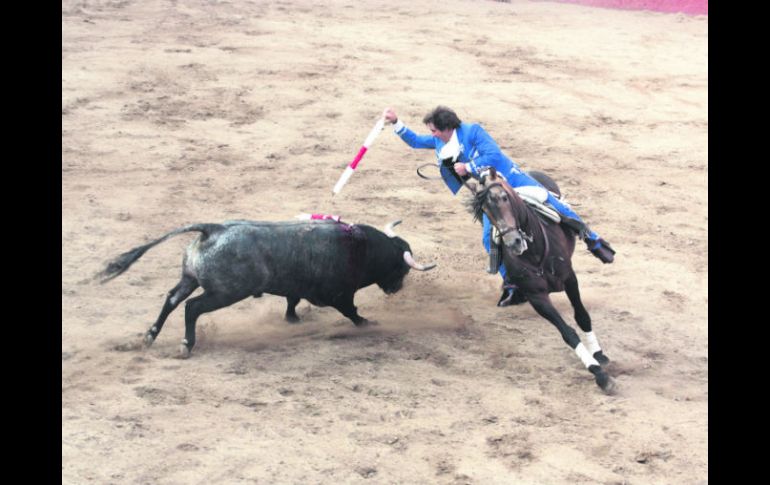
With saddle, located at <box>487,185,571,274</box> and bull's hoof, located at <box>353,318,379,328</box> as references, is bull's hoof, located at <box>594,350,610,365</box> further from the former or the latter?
bull's hoof, located at <box>353,318,379,328</box>

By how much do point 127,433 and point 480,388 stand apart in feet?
7.26

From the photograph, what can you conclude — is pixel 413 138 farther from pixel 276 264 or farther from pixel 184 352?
pixel 184 352

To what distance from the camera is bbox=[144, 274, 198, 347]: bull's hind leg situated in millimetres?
7312

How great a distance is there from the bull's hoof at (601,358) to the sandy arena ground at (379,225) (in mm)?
127

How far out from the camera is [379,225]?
9.68 metres

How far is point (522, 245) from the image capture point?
6664mm

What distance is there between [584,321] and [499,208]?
1.24 meters

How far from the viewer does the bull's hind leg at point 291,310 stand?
7.91 m

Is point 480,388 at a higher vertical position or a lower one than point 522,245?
lower

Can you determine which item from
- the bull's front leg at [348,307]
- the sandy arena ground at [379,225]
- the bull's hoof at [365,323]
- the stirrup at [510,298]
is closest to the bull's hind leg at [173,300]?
the sandy arena ground at [379,225]

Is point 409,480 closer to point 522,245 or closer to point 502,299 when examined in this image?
point 522,245

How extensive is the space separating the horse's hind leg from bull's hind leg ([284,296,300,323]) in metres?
1.95

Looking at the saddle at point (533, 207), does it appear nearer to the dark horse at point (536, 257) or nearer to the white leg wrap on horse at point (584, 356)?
the dark horse at point (536, 257)
